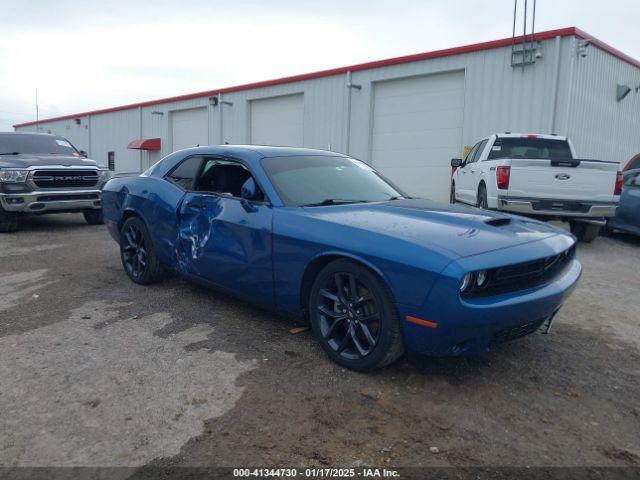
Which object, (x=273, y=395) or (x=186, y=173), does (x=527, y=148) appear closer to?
(x=186, y=173)

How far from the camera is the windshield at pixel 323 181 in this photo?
3.80 metres

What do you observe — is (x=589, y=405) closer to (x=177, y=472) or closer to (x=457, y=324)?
(x=457, y=324)

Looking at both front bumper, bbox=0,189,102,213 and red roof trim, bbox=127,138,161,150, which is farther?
red roof trim, bbox=127,138,161,150

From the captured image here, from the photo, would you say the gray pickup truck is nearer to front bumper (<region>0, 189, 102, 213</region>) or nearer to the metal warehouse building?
front bumper (<region>0, 189, 102, 213</region>)

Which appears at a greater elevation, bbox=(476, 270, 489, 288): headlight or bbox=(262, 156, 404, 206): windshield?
bbox=(262, 156, 404, 206): windshield

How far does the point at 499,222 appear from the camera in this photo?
3430 millimetres

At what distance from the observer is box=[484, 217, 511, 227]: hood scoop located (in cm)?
337

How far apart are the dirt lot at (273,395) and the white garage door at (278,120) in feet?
46.6

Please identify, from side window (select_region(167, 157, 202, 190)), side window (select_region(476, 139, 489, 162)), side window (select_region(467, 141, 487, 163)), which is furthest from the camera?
side window (select_region(467, 141, 487, 163))

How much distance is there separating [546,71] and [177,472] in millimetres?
12759

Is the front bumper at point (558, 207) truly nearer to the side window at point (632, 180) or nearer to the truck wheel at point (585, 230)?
the truck wheel at point (585, 230)

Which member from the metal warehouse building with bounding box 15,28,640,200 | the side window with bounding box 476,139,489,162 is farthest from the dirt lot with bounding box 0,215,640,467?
the metal warehouse building with bounding box 15,28,640,200

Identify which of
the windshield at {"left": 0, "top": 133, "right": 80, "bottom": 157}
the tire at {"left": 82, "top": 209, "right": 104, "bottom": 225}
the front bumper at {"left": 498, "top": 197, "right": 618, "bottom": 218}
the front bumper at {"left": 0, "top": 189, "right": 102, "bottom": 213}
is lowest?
the tire at {"left": 82, "top": 209, "right": 104, "bottom": 225}

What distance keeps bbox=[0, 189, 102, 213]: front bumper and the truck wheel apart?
8525mm
